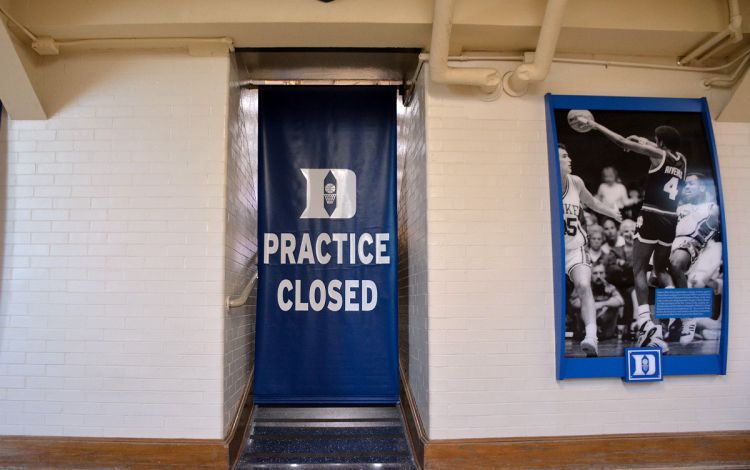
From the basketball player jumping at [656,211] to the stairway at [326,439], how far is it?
1.78m

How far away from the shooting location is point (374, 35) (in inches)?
136

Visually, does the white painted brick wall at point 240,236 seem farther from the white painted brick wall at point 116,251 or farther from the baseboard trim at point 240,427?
the white painted brick wall at point 116,251

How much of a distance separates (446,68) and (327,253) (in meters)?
A: 1.66

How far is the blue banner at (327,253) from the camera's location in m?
4.03

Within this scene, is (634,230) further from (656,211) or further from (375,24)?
(375,24)

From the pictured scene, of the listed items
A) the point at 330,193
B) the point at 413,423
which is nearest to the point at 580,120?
the point at 330,193

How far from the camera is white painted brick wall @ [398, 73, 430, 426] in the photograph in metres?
3.50

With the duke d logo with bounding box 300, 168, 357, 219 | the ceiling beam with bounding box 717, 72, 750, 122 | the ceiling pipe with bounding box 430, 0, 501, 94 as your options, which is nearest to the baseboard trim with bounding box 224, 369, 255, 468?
the duke d logo with bounding box 300, 168, 357, 219

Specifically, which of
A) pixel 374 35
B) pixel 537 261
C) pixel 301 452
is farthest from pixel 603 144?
pixel 301 452

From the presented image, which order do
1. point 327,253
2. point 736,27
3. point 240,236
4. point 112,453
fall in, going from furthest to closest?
point 327,253
point 240,236
point 736,27
point 112,453

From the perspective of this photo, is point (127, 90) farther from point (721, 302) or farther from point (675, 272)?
point (721, 302)

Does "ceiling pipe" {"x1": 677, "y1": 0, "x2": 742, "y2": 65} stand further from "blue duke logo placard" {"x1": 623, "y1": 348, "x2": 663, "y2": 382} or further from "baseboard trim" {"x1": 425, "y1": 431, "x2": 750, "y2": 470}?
"baseboard trim" {"x1": 425, "y1": 431, "x2": 750, "y2": 470}

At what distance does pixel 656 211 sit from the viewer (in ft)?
11.2

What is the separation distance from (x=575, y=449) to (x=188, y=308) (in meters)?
2.57
